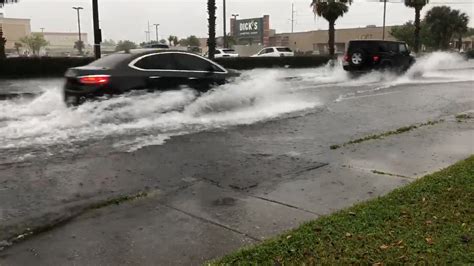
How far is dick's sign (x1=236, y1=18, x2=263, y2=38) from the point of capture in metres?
78.1

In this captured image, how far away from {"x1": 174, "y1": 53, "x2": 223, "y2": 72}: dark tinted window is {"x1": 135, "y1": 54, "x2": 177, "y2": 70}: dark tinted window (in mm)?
155

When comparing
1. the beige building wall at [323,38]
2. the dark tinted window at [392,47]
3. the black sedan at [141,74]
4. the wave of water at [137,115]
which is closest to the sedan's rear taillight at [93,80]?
the black sedan at [141,74]

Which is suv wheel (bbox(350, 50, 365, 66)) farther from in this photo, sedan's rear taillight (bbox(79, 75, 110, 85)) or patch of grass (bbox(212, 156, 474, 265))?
patch of grass (bbox(212, 156, 474, 265))

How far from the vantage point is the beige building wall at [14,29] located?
136725mm

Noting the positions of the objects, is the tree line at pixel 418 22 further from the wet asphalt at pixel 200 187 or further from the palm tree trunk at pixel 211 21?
the wet asphalt at pixel 200 187

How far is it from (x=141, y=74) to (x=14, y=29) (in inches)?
5734

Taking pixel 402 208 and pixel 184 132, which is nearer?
pixel 402 208

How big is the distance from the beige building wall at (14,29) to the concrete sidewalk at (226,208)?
144 m

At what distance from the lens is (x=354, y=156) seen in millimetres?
7266

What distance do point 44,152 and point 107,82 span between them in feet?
8.76

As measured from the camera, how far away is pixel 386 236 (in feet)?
12.8

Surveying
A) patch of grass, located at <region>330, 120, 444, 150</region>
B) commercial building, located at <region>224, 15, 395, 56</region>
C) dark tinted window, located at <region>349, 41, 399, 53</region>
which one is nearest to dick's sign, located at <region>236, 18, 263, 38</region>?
commercial building, located at <region>224, 15, 395, 56</region>

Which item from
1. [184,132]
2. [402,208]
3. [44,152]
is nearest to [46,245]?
[402,208]

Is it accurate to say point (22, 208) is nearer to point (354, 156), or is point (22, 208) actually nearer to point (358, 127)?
point (354, 156)
